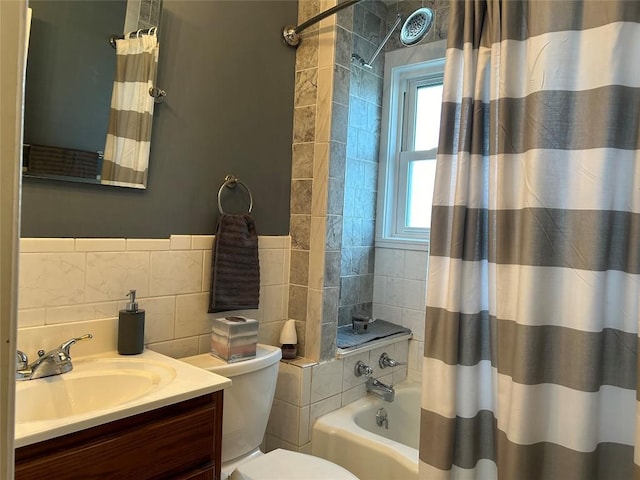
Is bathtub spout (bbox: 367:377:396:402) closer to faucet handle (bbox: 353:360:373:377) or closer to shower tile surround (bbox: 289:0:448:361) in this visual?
faucet handle (bbox: 353:360:373:377)

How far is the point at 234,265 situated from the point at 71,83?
0.81 meters

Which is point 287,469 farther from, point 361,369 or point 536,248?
point 536,248

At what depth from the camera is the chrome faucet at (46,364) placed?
1177 millimetres

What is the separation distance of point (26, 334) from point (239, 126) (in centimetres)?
104

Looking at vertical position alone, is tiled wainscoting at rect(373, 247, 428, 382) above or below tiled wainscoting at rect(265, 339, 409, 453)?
above

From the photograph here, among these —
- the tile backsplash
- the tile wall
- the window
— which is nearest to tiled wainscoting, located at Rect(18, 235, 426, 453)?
the tile backsplash

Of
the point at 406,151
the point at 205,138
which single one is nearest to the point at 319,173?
the point at 205,138

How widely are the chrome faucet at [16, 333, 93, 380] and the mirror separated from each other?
50 centimetres

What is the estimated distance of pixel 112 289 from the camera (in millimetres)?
1447

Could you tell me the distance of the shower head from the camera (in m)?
2.28

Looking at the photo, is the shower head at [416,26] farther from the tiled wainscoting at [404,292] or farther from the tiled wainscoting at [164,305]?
the tiled wainscoting at [164,305]

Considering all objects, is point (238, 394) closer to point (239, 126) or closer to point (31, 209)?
point (31, 209)

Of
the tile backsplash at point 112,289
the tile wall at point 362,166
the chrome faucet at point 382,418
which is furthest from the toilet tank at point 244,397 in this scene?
the tile wall at point 362,166

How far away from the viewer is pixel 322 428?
1891mm
